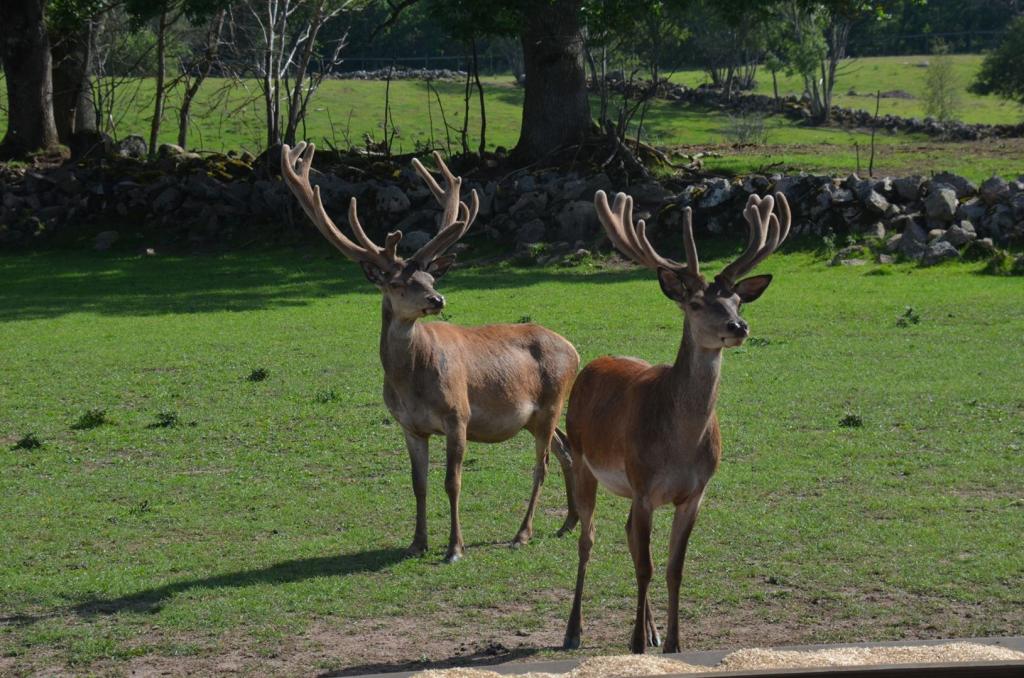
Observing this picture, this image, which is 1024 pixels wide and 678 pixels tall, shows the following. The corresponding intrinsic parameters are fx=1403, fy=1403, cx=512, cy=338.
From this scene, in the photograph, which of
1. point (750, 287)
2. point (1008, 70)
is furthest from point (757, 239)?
point (1008, 70)

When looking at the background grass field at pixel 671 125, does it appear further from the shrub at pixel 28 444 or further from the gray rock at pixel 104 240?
the shrub at pixel 28 444

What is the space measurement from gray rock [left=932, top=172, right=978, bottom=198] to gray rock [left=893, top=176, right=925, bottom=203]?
0.30 m

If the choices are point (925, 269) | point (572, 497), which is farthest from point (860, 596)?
point (925, 269)

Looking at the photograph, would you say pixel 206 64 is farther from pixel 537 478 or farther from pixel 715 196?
pixel 537 478

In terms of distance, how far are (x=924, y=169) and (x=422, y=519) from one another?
22863 mm

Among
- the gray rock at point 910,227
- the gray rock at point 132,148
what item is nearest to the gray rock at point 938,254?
the gray rock at point 910,227

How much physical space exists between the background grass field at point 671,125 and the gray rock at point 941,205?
462cm

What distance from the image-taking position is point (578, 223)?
2716 centimetres

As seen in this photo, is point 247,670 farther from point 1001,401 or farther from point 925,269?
point 925,269

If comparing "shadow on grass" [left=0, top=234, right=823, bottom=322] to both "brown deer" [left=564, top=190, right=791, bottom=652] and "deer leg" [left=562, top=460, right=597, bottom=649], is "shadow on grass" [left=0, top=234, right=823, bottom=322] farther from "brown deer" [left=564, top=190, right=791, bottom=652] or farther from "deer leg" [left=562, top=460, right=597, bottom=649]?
"brown deer" [left=564, top=190, right=791, bottom=652]

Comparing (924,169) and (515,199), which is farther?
(924,169)

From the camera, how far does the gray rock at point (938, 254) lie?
23.8m

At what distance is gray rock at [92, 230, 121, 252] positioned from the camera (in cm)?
2998

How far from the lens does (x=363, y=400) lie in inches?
605
